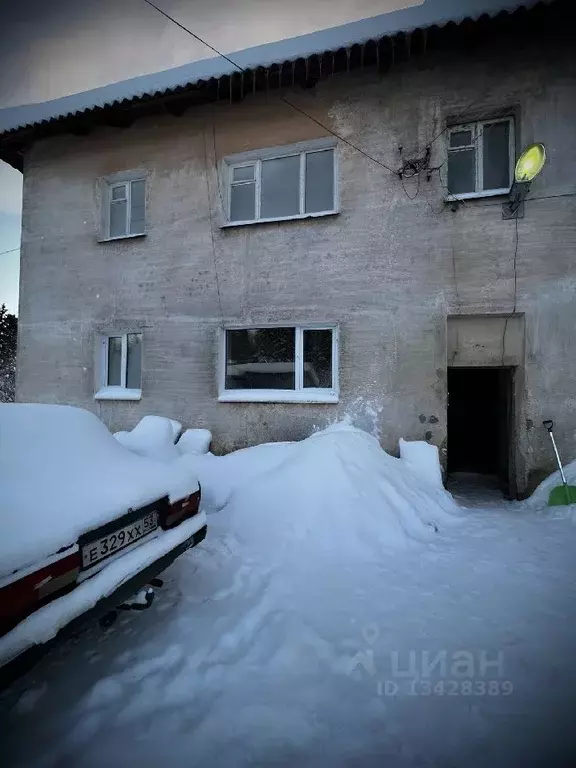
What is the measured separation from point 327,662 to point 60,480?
1.90 m

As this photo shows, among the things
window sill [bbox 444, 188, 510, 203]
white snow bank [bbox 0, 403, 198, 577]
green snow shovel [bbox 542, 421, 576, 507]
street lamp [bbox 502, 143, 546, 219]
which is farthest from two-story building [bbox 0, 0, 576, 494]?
white snow bank [bbox 0, 403, 198, 577]

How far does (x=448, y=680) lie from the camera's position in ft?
6.53

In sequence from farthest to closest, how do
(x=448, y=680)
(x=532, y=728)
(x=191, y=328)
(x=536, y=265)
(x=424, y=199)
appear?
(x=191, y=328) < (x=424, y=199) < (x=536, y=265) < (x=448, y=680) < (x=532, y=728)

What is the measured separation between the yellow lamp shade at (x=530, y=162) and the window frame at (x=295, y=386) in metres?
3.16

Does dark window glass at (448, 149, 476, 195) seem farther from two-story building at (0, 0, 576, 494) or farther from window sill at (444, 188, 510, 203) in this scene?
window sill at (444, 188, 510, 203)

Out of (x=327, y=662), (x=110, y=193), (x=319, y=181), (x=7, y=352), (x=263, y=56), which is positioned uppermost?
(x=263, y=56)

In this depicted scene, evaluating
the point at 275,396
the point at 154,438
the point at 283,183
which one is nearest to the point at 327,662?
the point at 275,396

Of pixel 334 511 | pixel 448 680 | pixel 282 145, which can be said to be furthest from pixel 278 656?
pixel 282 145

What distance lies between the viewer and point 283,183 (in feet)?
21.2

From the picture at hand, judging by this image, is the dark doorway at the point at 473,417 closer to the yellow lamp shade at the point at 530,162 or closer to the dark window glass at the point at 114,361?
the yellow lamp shade at the point at 530,162

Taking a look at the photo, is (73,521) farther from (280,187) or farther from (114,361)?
(280,187)

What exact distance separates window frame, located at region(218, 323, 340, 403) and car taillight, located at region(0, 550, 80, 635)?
4439 mm

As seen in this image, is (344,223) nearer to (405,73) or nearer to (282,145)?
(282,145)

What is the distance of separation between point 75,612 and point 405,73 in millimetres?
7658
